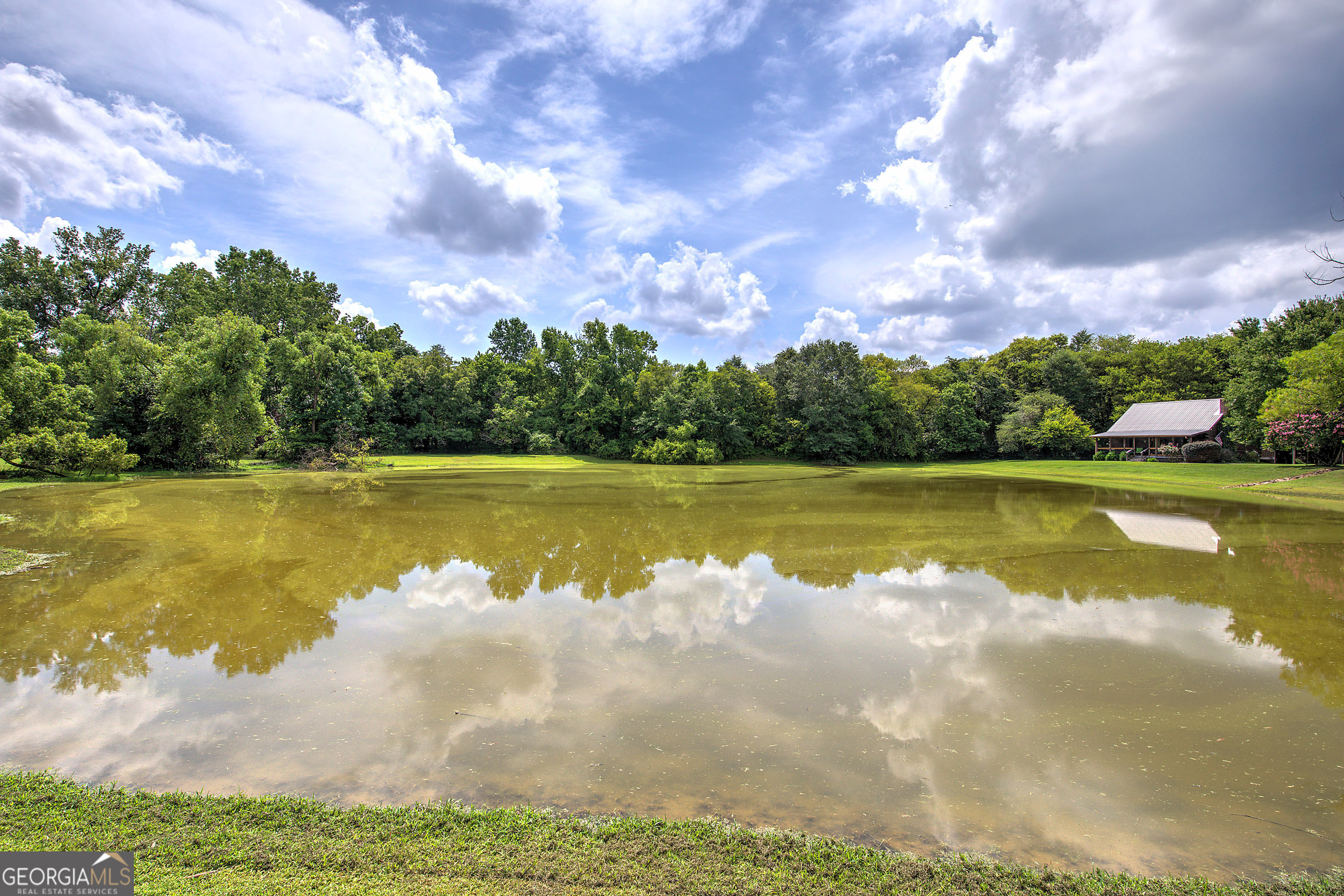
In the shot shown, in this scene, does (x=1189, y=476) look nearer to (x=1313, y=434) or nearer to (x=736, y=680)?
(x=1313, y=434)

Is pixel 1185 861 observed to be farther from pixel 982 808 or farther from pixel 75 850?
pixel 75 850

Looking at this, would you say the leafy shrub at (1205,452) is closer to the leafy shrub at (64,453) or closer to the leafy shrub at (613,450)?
the leafy shrub at (613,450)

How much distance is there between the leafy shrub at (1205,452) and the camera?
3525cm

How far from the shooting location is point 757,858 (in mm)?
3117

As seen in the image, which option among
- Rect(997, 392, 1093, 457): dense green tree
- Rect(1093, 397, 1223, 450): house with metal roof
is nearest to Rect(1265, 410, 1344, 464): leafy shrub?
Rect(1093, 397, 1223, 450): house with metal roof

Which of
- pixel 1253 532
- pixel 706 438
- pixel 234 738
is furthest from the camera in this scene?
pixel 706 438

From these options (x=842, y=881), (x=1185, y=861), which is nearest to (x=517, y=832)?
(x=842, y=881)

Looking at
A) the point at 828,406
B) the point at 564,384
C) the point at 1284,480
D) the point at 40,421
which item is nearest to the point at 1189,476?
the point at 1284,480

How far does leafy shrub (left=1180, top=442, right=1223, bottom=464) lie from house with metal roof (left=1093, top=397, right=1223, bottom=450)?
1.49 meters

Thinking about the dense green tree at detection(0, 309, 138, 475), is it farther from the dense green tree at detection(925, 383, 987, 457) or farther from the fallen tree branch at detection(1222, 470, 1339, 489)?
the dense green tree at detection(925, 383, 987, 457)

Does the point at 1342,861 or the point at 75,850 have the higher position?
the point at 75,850

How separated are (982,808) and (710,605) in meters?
4.76

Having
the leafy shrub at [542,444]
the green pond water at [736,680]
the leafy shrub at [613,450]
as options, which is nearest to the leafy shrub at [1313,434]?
the green pond water at [736,680]

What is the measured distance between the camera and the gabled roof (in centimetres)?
3725
